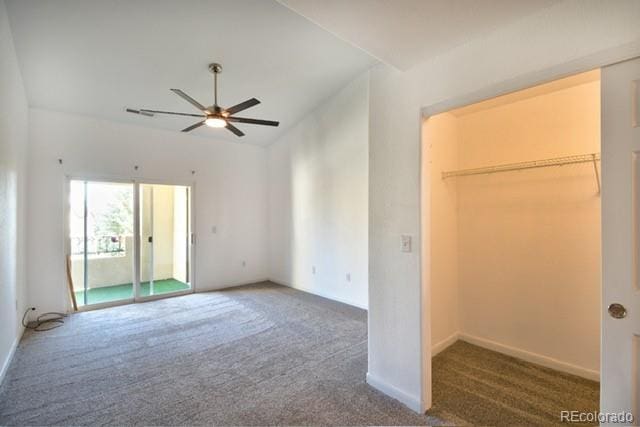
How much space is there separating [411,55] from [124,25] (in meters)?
2.61

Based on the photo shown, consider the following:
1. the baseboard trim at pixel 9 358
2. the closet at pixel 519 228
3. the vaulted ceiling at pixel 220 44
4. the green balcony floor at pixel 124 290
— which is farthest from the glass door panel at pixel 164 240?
the closet at pixel 519 228

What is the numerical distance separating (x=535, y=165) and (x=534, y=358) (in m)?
1.80

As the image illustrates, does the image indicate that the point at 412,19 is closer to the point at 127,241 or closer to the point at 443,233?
the point at 443,233

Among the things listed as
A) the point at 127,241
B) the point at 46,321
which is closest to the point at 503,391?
the point at 46,321

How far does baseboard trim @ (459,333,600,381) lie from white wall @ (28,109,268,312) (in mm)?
4397

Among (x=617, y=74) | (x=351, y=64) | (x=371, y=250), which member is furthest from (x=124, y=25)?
(x=617, y=74)

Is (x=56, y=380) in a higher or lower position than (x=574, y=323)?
lower

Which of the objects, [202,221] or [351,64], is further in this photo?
[202,221]

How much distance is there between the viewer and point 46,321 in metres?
4.09

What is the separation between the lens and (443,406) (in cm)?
224

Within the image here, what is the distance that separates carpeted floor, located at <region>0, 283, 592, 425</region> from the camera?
2.15 m

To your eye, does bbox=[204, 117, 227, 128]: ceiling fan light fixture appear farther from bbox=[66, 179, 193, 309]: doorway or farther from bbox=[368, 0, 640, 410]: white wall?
bbox=[66, 179, 193, 309]: doorway

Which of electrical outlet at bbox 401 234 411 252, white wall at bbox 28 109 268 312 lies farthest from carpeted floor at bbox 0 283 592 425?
white wall at bbox 28 109 268 312

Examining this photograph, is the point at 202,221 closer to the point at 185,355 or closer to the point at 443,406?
the point at 185,355
